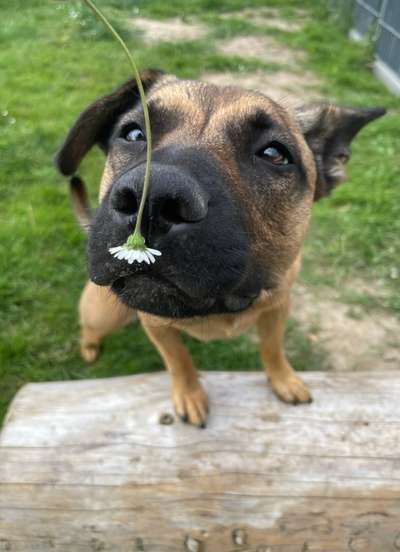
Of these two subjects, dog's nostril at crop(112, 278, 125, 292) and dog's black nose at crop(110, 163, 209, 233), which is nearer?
dog's black nose at crop(110, 163, 209, 233)

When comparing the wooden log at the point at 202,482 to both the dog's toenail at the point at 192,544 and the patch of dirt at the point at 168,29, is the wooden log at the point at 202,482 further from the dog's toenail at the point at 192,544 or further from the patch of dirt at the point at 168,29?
the patch of dirt at the point at 168,29

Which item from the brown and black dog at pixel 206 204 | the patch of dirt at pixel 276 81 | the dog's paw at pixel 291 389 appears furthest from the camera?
the patch of dirt at pixel 276 81

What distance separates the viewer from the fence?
7750mm

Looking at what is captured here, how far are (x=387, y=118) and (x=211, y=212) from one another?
6.08 meters

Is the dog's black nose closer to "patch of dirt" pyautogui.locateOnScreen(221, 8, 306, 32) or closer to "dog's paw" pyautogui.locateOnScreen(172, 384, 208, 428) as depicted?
"dog's paw" pyautogui.locateOnScreen(172, 384, 208, 428)

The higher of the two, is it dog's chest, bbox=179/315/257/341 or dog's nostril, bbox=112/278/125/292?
dog's nostril, bbox=112/278/125/292

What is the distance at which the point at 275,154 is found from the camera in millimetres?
2295

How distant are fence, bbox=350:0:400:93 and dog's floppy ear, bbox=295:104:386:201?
214 inches

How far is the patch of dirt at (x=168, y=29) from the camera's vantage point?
973 cm

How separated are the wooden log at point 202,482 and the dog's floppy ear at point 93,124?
1.41 metres

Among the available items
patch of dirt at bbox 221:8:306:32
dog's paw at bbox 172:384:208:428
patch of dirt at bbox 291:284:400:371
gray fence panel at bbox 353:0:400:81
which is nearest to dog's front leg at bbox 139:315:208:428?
dog's paw at bbox 172:384:208:428

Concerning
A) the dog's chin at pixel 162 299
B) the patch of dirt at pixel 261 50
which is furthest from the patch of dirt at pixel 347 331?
the patch of dirt at pixel 261 50

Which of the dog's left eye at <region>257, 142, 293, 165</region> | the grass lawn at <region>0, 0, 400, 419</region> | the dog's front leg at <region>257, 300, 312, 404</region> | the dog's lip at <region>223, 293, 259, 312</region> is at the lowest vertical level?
the grass lawn at <region>0, 0, 400, 419</region>

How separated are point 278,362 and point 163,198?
1.74 m
